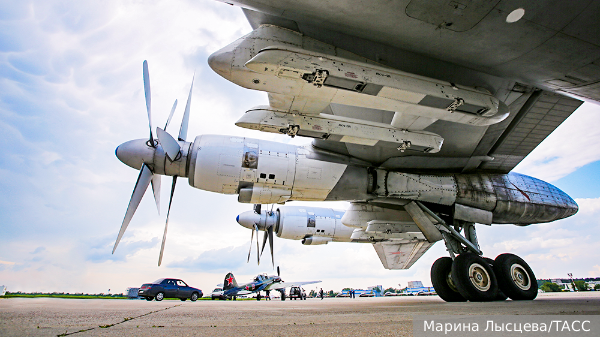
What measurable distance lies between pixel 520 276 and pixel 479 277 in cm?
137

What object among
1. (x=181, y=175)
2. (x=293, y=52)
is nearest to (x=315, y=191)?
(x=181, y=175)

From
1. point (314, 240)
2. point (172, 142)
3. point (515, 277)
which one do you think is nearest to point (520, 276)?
point (515, 277)

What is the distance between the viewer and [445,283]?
8.52 m

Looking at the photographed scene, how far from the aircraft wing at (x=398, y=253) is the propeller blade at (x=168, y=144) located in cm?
1136

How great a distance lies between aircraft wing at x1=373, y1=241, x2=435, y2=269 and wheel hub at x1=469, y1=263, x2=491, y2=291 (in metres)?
7.24

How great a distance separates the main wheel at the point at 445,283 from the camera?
27.7ft

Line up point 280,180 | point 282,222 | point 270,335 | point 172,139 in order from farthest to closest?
point 282,222 < point 280,180 < point 172,139 < point 270,335

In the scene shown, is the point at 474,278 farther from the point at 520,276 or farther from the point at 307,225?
the point at 307,225

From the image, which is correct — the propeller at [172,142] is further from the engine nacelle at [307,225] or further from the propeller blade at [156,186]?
the engine nacelle at [307,225]

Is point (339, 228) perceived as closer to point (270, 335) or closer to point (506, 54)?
point (506, 54)

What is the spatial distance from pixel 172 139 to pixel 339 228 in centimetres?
1006

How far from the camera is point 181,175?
7.46m

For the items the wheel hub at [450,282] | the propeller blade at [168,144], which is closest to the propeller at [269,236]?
the wheel hub at [450,282]

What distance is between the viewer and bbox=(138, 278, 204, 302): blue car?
44.0ft
